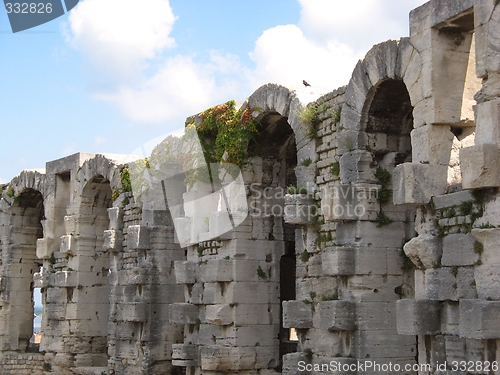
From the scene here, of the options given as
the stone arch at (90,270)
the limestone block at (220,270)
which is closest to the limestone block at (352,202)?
the limestone block at (220,270)

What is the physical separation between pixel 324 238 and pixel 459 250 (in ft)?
8.98

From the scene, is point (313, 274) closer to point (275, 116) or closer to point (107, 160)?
point (275, 116)

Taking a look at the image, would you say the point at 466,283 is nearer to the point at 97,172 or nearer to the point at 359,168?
the point at 359,168

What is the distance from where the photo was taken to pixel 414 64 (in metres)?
8.95

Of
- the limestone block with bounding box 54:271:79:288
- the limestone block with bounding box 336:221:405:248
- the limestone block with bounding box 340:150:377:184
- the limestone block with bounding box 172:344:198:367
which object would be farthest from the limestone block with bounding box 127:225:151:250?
the limestone block with bounding box 340:150:377:184

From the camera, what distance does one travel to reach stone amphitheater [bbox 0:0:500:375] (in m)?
7.95

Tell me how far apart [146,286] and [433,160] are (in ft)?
24.6

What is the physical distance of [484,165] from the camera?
7500 mm

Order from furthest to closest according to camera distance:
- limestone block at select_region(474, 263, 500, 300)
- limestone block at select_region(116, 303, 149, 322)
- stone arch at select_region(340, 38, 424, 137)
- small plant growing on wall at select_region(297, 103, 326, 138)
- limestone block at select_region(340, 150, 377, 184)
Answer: limestone block at select_region(116, 303, 149, 322) < small plant growing on wall at select_region(297, 103, 326, 138) < limestone block at select_region(340, 150, 377, 184) < stone arch at select_region(340, 38, 424, 137) < limestone block at select_region(474, 263, 500, 300)

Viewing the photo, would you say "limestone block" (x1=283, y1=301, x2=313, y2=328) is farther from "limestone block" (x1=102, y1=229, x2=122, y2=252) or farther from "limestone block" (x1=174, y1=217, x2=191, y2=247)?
"limestone block" (x1=102, y1=229, x2=122, y2=252)

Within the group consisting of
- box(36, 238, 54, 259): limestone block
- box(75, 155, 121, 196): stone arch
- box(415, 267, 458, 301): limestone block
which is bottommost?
box(415, 267, 458, 301): limestone block

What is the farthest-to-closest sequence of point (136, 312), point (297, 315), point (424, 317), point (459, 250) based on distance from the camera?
point (136, 312), point (297, 315), point (424, 317), point (459, 250)

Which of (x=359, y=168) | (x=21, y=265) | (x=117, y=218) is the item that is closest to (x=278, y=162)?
(x=359, y=168)

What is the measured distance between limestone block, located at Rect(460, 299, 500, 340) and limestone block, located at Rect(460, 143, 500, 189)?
1.11 m
